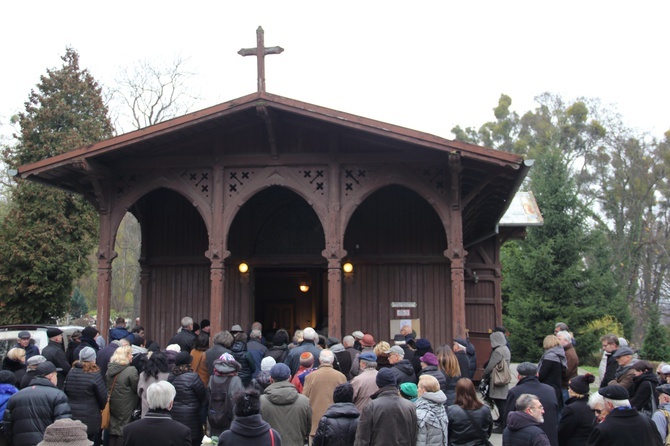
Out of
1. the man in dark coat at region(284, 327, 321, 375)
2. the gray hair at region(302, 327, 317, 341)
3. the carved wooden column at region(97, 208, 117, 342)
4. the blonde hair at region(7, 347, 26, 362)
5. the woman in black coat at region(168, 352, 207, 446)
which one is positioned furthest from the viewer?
the carved wooden column at region(97, 208, 117, 342)

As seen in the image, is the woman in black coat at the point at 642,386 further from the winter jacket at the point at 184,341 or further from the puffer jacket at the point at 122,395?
the winter jacket at the point at 184,341

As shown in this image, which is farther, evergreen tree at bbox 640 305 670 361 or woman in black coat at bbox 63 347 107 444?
evergreen tree at bbox 640 305 670 361

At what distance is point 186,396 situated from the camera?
8250 millimetres

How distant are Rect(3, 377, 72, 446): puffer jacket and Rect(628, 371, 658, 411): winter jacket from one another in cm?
659

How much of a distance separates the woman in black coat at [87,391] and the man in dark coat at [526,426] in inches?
197

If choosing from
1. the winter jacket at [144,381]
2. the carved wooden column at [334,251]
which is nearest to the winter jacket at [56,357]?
the winter jacket at [144,381]

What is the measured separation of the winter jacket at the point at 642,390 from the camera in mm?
8164

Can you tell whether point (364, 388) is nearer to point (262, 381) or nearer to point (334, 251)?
point (262, 381)

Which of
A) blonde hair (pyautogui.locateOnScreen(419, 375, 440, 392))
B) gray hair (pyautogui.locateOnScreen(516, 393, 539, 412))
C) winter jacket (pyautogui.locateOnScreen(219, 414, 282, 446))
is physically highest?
blonde hair (pyautogui.locateOnScreen(419, 375, 440, 392))

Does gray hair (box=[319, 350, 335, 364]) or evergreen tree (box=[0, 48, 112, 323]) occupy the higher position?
evergreen tree (box=[0, 48, 112, 323])

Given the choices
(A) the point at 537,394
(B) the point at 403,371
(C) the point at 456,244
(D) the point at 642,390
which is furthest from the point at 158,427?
(C) the point at 456,244

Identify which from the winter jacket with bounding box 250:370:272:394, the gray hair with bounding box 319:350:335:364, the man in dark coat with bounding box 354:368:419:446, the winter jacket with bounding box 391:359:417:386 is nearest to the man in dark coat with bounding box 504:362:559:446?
the winter jacket with bounding box 391:359:417:386

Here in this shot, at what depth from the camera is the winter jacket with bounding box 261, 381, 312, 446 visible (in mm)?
7027

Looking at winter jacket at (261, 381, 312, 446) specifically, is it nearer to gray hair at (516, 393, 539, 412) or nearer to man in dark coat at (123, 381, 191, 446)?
man in dark coat at (123, 381, 191, 446)
